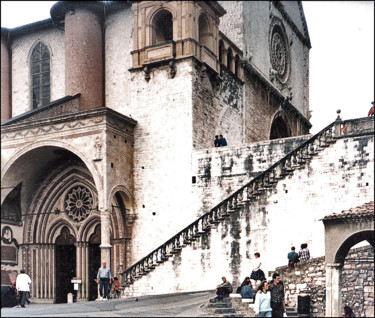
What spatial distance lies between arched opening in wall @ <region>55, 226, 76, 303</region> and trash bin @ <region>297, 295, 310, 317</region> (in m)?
13.4

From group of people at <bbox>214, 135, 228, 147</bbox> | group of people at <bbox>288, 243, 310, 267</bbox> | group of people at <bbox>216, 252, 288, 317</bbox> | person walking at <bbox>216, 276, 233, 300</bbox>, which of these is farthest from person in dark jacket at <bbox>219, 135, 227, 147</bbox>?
person walking at <bbox>216, 276, 233, 300</bbox>

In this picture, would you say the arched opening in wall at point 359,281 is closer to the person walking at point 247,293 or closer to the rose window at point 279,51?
the person walking at point 247,293

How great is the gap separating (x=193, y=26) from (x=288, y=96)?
11718 millimetres

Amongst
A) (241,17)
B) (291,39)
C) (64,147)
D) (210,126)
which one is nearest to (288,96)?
(291,39)

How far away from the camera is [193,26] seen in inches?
1146

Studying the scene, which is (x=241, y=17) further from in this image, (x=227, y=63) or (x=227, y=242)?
(x=227, y=242)

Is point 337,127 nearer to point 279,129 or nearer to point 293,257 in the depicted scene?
point 293,257

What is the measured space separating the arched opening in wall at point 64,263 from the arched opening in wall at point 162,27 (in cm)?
900

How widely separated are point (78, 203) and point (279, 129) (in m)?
13.2

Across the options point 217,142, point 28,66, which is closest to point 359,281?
point 217,142

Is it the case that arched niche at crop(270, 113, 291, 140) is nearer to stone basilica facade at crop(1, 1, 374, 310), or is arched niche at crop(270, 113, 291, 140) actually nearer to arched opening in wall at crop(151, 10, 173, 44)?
stone basilica facade at crop(1, 1, 374, 310)

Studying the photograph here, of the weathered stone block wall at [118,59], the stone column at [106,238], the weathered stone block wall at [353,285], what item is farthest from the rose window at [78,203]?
the weathered stone block wall at [353,285]

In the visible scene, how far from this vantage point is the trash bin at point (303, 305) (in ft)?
65.4

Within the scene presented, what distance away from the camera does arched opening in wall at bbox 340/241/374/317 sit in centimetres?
2077
